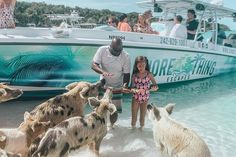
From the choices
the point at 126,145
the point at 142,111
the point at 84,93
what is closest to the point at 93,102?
the point at 84,93

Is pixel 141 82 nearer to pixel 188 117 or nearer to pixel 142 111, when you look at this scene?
pixel 142 111

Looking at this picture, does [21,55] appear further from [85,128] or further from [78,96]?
[85,128]

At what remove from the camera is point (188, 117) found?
366 inches

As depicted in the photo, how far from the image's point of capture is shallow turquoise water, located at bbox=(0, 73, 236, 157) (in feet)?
22.6

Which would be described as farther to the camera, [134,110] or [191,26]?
[191,26]

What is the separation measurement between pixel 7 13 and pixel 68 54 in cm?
157

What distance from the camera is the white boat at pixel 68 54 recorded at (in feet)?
29.9

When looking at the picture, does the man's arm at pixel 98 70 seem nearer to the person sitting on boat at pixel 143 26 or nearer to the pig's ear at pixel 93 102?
the pig's ear at pixel 93 102

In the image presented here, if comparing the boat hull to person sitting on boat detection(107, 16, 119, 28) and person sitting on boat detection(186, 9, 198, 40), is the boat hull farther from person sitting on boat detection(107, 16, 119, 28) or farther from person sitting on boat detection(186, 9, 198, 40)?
person sitting on boat detection(107, 16, 119, 28)

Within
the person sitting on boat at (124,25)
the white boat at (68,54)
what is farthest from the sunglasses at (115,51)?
the person sitting on boat at (124,25)

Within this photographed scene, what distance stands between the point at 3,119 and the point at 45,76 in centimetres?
167

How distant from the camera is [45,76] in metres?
9.62

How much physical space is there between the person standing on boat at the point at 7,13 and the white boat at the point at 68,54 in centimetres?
25

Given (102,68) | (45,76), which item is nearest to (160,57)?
(45,76)
